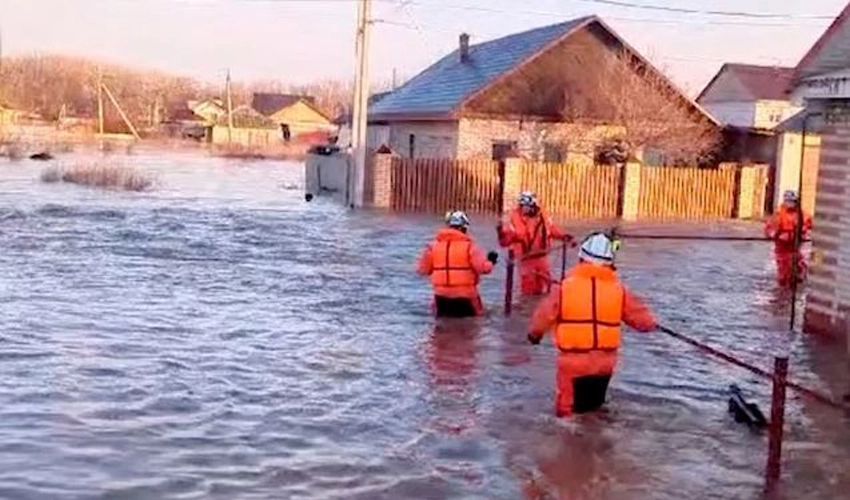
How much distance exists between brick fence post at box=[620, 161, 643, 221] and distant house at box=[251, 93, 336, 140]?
8017 cm

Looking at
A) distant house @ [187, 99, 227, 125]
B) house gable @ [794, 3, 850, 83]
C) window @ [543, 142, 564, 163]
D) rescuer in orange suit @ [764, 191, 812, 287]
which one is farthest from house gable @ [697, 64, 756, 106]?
distant house @ [187, 99, 227, 125]

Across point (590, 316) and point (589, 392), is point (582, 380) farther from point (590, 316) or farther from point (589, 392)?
point (590, 316)

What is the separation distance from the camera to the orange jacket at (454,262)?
538 inches

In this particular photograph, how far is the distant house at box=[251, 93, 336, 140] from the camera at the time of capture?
121438mm

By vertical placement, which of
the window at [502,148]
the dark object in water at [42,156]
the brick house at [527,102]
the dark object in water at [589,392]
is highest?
the brick house at [527,102]

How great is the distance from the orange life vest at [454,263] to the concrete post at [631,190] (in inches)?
893

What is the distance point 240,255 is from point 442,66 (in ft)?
90.7

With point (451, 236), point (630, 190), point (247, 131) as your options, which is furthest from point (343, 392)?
point (247, 131)

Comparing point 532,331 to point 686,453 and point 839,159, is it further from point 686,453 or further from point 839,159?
point 839,159

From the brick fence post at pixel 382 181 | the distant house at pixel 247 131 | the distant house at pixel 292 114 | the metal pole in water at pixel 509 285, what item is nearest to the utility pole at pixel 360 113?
the brick fence post at pixel 382 181

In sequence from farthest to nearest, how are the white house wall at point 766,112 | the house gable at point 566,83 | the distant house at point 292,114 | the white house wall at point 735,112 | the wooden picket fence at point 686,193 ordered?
the distant house at point 292,114 < the white house wall at point 735,112 < the white house wall at point 766,112 < the house gable at point 566,83 < the wooden picket fence at point 686,193

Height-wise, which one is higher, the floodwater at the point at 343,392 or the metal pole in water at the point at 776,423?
the metal pole in water at the point at 776,423

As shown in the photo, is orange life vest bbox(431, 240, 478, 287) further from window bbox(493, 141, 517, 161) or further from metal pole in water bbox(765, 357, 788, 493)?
window bbox(493, 141, 517, 161)

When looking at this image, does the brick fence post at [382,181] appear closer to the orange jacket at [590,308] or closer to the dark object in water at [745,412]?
the dark object in water at [745,412]
